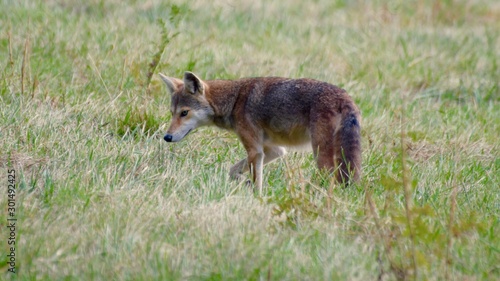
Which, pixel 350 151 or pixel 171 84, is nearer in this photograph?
pixel 350 151

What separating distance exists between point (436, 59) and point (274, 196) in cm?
554

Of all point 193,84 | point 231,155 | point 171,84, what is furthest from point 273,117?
point 171,84

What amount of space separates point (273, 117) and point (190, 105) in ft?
2.57

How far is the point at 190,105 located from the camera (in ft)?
23.5

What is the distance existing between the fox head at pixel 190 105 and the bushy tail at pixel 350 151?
1401 millimetres

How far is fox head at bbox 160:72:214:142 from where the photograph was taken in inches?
279

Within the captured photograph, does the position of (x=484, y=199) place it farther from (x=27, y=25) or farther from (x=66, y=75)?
(x=27, y=25)

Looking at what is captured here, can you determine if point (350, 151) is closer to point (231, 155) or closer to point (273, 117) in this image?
point (273, 117)

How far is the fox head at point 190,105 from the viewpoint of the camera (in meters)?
7.10

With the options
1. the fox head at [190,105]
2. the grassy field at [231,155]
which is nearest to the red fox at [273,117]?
the fox head at [190,105]

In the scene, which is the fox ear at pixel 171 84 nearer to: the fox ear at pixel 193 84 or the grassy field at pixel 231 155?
the fox ear at pixel 193 84

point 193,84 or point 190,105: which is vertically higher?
point 193,84

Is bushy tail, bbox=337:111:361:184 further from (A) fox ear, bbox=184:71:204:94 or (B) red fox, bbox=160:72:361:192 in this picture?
(A) fox ear, bbox=184:71:204:94

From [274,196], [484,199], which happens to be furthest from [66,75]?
[484,199]
